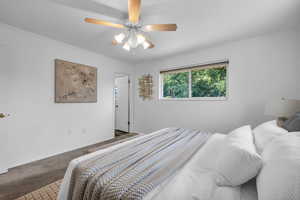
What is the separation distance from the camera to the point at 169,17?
1.83 m

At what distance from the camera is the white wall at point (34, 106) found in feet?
6.88

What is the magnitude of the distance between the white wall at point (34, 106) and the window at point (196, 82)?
2040 millimetres

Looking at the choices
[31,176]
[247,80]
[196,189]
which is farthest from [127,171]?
[247,80]

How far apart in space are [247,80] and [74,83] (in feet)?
11.8

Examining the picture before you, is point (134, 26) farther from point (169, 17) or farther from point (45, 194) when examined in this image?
point (45, 194)

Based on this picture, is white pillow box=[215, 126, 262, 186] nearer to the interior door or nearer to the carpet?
the carpet

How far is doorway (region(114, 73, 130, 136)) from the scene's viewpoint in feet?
14.1

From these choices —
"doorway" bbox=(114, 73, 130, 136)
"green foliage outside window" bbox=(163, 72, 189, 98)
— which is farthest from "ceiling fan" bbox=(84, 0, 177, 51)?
"doorway" bbox=(114, 73, 130, 136)

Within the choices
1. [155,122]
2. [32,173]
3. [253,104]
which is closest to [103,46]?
[155,122]

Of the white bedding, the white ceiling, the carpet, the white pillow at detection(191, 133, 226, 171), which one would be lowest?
the carpet

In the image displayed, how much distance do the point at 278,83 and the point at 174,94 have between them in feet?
6.69

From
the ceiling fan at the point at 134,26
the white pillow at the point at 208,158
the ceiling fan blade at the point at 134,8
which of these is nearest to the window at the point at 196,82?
the ceiling fan at the point at 134,26

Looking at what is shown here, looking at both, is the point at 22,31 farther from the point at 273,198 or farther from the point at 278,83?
the point at 278,83

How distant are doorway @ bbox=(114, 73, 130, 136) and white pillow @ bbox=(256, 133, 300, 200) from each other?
3.82 meters
